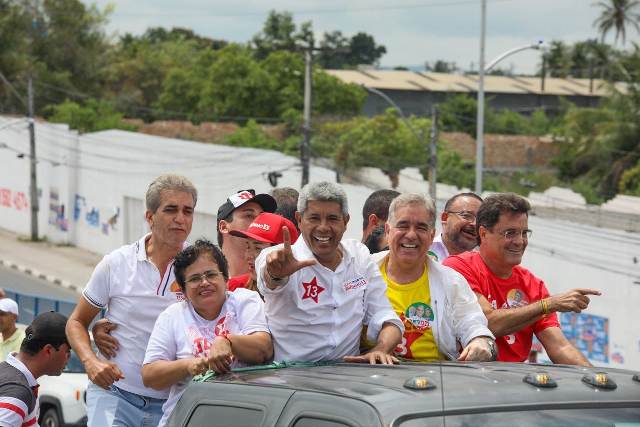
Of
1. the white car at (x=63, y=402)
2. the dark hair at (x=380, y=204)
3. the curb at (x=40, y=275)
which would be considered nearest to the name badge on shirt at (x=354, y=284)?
the dark hair at (x=380, y=204)

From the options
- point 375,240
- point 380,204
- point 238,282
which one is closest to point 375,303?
point 238,282

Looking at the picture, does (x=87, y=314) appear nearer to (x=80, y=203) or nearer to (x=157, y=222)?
(x=157, y=222)

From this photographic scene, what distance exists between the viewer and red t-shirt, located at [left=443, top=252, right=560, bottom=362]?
5.97m

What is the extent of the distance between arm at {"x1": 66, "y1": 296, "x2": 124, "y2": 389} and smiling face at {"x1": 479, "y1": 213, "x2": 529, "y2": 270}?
183cm

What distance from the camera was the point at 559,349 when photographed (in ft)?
19.0

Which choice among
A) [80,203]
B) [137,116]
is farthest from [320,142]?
[137,116]

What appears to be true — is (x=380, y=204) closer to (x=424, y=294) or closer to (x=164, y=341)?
(x=424, y=294)

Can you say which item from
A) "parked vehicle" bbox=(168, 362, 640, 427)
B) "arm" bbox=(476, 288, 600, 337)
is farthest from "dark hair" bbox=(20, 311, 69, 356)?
"arm" bbox=(476, 288, 600, 337)

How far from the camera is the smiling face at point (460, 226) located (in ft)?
24.6

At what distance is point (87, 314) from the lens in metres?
6.18

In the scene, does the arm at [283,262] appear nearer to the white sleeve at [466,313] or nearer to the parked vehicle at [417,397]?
the parked vehicle at [417,397]

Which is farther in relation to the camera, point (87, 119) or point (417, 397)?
point (87, 119)

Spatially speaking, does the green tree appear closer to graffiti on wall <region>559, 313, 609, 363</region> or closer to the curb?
the curb

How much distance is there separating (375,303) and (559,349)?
981 millimetres
